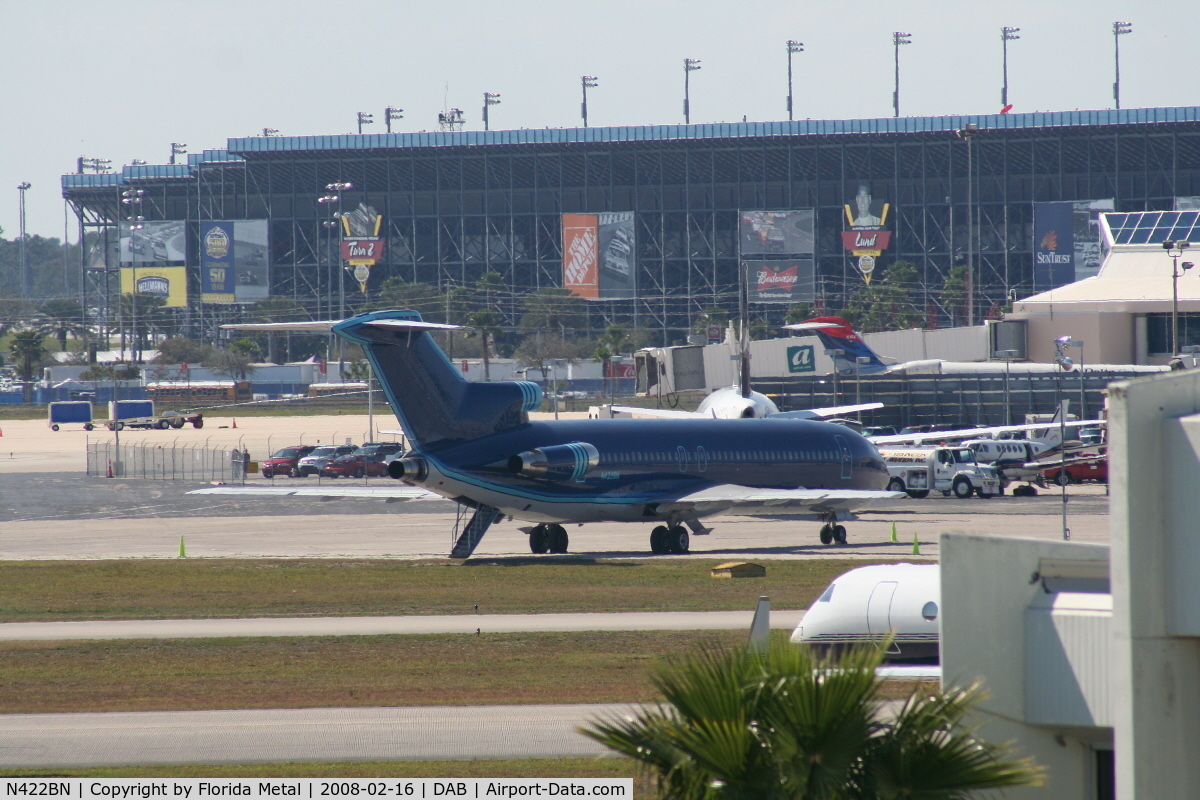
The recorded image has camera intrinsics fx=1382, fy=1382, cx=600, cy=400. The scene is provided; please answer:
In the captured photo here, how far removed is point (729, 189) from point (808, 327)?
316 ft

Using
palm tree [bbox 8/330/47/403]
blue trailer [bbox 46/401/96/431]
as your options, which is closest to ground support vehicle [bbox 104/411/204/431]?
blue trailer [bbox 46/401/96/431]

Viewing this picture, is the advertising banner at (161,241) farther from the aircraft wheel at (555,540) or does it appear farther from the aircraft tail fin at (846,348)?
the aircraft wheel at (555,540)

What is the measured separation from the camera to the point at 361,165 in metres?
174

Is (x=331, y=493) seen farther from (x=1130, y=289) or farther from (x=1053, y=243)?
(x=1053, y=243)

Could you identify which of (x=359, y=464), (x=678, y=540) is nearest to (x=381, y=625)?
(x=678, y=540)

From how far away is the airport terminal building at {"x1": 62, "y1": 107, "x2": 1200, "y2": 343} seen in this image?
6334 inches

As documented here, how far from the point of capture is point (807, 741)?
8188mm

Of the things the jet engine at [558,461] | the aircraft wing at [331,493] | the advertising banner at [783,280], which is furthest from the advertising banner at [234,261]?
the jet engine at [558,461]

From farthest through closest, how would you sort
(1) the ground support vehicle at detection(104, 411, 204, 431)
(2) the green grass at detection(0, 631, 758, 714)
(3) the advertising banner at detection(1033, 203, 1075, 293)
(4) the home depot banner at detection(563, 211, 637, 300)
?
(4) the home depot banner at detection(563, 211, 637, 300)
(3) the advertising banner at detection(1033, 203, 1075, 293)
(1) the ground support vehicle at detection(104, 411, 204, 431)
(2) the green grass at detection(0, 631, 758, 714)

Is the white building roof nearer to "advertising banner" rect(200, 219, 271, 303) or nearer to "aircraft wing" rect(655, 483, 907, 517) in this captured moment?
"aircraft wing" rect(655, 483, 907, 517)

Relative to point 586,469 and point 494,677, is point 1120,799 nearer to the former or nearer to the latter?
point 494,677

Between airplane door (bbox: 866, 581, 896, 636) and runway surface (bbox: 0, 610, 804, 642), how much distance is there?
21.0 feet

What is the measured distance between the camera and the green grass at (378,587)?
27484mm

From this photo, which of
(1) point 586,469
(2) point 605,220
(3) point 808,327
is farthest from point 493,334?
(1) point 586,469
